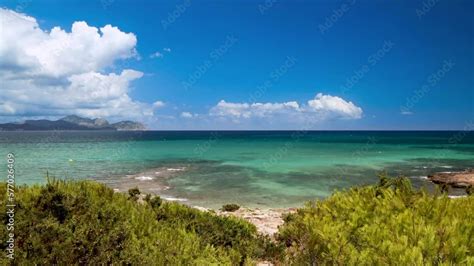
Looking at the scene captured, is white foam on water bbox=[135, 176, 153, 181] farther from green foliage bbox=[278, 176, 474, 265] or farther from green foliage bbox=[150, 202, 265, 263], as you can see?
green foliage bbox=[278, 176, 474, 265]

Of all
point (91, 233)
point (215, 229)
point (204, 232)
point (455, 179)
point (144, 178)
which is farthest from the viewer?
point (144, 178)

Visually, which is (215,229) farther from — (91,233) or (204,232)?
(91,233)

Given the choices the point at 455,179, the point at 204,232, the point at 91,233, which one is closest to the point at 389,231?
the point at 204,232

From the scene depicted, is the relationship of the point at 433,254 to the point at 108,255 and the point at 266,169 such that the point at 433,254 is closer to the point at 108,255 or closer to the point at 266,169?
the point at 108,255

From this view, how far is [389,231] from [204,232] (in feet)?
15.0

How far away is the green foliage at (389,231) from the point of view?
557 cm

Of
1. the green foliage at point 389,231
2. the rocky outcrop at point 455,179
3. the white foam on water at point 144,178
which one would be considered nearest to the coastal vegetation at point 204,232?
the green foliage at point 389,231

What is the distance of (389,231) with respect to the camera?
6414mm

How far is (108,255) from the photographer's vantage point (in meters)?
6.41

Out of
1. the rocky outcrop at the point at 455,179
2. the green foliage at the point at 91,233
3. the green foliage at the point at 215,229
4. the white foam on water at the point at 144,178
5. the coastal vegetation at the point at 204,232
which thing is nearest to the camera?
A: the coastal vegetation at the point at 204,232

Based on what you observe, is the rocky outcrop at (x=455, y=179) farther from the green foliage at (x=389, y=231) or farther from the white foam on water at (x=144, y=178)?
the green foliage at (x=389, y=231)

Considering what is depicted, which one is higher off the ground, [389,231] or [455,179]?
[389,231]

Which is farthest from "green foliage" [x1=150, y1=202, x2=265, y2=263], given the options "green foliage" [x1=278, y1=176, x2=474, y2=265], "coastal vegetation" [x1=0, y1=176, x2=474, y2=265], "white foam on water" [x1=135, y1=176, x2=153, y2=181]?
"white foam on water" [x1=135, y1=176, x2=153, y2=181]

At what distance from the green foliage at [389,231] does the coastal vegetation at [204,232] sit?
15mm
